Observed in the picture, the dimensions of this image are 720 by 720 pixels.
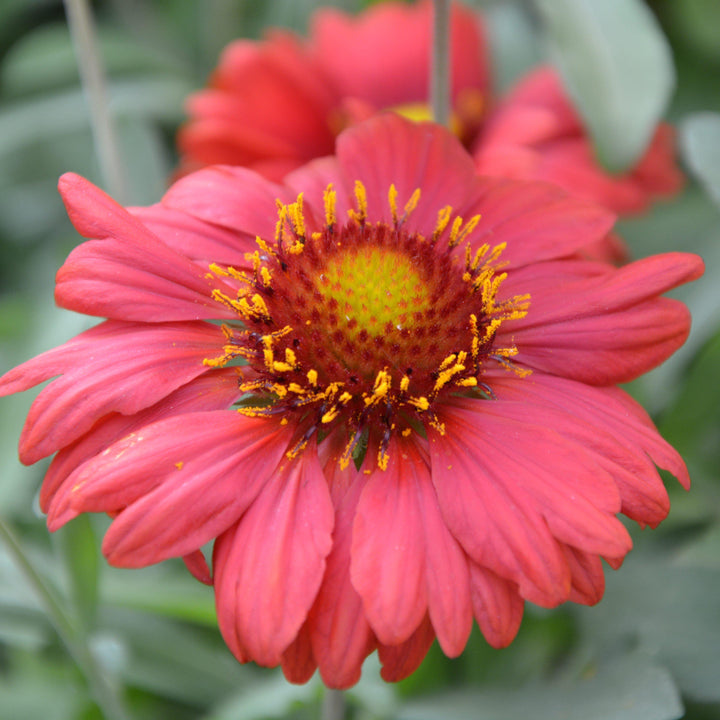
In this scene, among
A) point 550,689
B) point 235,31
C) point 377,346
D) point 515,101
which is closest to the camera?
point 377,346

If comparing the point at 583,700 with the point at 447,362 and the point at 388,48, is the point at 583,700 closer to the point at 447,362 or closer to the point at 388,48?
the point at 447,362

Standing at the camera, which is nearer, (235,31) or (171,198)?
(171,198)

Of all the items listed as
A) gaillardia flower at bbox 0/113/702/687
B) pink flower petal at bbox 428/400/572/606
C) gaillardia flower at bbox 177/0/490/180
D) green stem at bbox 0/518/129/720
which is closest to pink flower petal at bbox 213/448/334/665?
gaillardia flower at bbox 0/113/702/687

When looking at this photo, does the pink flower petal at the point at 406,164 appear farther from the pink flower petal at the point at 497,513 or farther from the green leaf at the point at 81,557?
the green leaf at the point at 81,557

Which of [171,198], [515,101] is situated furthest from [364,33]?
[171,198]

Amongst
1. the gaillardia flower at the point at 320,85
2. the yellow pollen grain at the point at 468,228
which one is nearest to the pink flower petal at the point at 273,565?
the yellow pollen grain at the point at 468,228

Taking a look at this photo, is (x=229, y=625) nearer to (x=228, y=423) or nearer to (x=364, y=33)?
(x=228, y=423)
